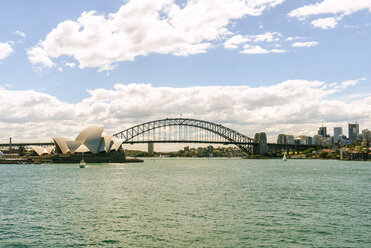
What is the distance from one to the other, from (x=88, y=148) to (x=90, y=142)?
2.11 meters

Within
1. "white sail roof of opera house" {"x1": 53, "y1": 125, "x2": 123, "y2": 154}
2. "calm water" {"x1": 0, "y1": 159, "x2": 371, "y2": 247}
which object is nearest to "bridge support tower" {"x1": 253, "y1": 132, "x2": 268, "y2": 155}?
"white sail roof of opera house" {"x1": 53, "y1": 125, "x2": 123, "y2": 154}

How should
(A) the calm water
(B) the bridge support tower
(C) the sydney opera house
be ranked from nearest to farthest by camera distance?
(A) the calm water, (C) the sydney opera house, (B) the bridge support tower

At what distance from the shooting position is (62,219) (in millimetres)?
18953

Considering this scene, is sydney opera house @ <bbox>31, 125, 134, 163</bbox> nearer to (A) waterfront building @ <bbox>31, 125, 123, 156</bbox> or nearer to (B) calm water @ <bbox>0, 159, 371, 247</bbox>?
(A) waterfront building @ <bbox>31, 125, 123, 156</bbox>

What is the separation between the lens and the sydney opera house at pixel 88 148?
344ft

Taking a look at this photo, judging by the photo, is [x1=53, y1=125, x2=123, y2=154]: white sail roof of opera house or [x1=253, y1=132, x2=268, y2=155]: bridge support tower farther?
[x1=253, y1=132, x2=268, y2=155]: bridge support tower

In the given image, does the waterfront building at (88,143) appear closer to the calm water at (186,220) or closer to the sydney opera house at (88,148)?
the sydney opera house at (88,148)

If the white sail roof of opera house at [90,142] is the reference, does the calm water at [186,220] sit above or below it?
below

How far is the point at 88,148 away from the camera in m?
105

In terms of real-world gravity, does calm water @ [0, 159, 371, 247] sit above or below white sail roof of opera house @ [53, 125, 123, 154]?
below

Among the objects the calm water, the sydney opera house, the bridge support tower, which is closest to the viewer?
the calm water

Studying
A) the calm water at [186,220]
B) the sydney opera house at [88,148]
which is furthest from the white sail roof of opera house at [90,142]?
the calm water at [186,220]

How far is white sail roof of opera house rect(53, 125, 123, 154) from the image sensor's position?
105m

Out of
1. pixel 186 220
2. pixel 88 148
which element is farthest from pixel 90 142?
pixel 186 220
